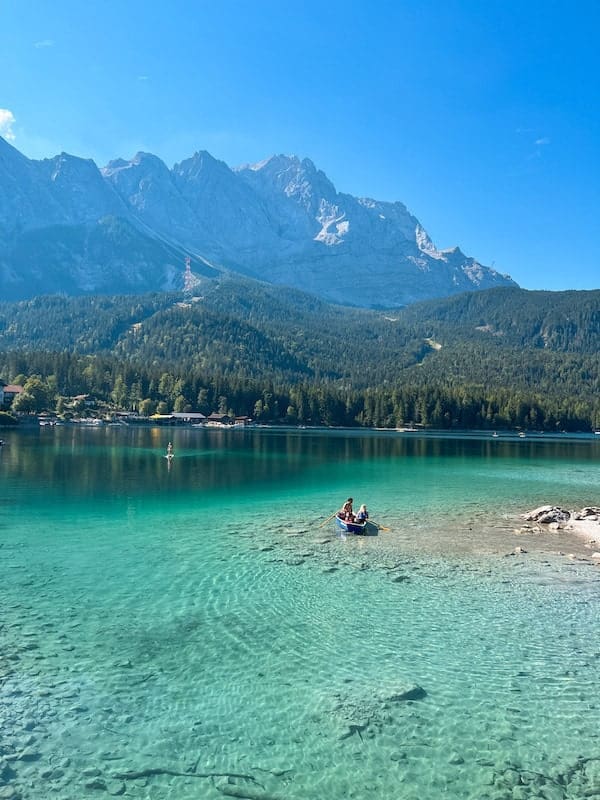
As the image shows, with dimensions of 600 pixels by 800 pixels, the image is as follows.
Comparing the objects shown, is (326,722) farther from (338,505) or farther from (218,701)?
(338,505)

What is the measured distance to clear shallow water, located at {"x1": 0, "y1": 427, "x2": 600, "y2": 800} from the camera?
12.2m

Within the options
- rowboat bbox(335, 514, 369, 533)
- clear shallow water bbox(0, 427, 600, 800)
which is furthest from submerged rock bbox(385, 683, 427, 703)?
rowboat bbox(335, 514, 369, 533)

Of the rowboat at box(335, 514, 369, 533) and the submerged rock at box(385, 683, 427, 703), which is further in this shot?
the rowboat at box(335, 514, 369, 533)

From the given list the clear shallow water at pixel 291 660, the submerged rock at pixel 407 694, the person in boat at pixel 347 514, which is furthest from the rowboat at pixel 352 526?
the submerged rock at pixel 407 694

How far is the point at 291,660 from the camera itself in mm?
17750

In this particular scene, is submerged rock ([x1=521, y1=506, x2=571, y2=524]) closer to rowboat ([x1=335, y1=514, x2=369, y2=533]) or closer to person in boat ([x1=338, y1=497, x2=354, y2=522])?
rowboat ([x1=335, y1=514, x2=369, y2=533])

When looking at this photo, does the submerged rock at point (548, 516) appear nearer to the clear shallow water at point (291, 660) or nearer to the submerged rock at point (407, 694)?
the clear shallow water at point (291, 660)

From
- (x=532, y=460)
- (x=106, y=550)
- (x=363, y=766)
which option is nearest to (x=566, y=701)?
(x=363, y=766)

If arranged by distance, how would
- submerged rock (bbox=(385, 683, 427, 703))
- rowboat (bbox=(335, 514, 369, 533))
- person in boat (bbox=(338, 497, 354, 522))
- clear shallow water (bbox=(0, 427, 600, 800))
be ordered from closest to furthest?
1. clear shallow water (bbox=(0, 427, 600, 800))
2. submerged rock (bbox=(385, 683, 427, 703))
3. rowboat (bbox=(335, 514, 369, 533))
4. person in boat (bbox=(338, 497, 354, 522))

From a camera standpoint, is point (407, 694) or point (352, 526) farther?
point (352, 526)

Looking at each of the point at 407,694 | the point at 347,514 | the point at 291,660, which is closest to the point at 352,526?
the point at 347,514

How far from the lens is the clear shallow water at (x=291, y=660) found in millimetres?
12242

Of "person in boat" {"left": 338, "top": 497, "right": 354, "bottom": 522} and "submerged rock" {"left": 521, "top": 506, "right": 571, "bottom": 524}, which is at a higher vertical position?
"person in boat" {"left": 338, "top": 497, "right": 354, "bottom": 522}

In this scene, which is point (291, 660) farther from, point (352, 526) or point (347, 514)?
point (347, 514)
